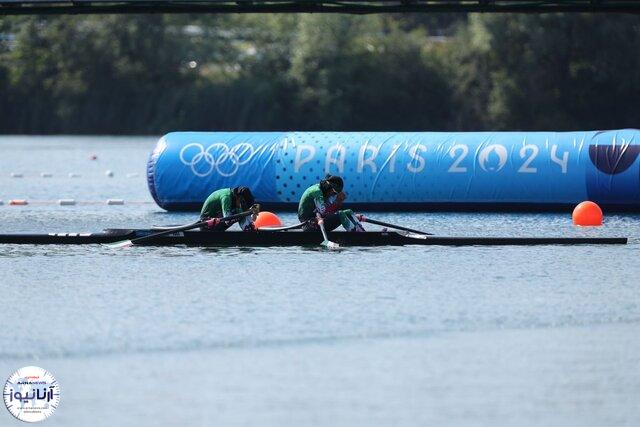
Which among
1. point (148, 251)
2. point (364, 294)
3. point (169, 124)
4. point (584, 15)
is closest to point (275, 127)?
point (169, 124)

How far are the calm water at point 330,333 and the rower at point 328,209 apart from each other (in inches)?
15.9

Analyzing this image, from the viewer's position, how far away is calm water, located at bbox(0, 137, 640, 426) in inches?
424

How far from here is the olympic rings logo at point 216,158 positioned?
26859mm

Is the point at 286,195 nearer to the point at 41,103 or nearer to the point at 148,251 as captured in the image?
the point at 148,251

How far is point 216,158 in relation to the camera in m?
27.0

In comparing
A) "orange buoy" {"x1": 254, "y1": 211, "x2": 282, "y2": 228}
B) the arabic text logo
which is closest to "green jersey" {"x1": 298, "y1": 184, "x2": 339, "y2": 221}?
"orange buoy" {"x1": 254, "y1": 211, "x2": 282, "y2": 228}

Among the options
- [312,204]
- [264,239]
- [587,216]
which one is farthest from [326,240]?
[587,216]

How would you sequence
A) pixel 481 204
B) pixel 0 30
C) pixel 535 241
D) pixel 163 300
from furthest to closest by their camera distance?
pixel 0 30 → pixel 481 204 → pixel 535 241 → pixel 163 300

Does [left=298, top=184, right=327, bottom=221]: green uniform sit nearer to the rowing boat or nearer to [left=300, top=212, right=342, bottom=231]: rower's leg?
[left=300, top=212, right=342, bottom=231]: rower's leg

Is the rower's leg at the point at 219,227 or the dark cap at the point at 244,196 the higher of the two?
the dark cap at the point at 244,196

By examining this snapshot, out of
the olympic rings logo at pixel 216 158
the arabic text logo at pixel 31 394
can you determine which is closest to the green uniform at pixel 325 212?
the olympic rings logo at pixel 216 158

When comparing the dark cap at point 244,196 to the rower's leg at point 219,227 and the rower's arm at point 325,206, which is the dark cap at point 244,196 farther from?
the rower's arm at point 325,206

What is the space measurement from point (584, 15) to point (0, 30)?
39.4 meters

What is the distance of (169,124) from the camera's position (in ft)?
251
